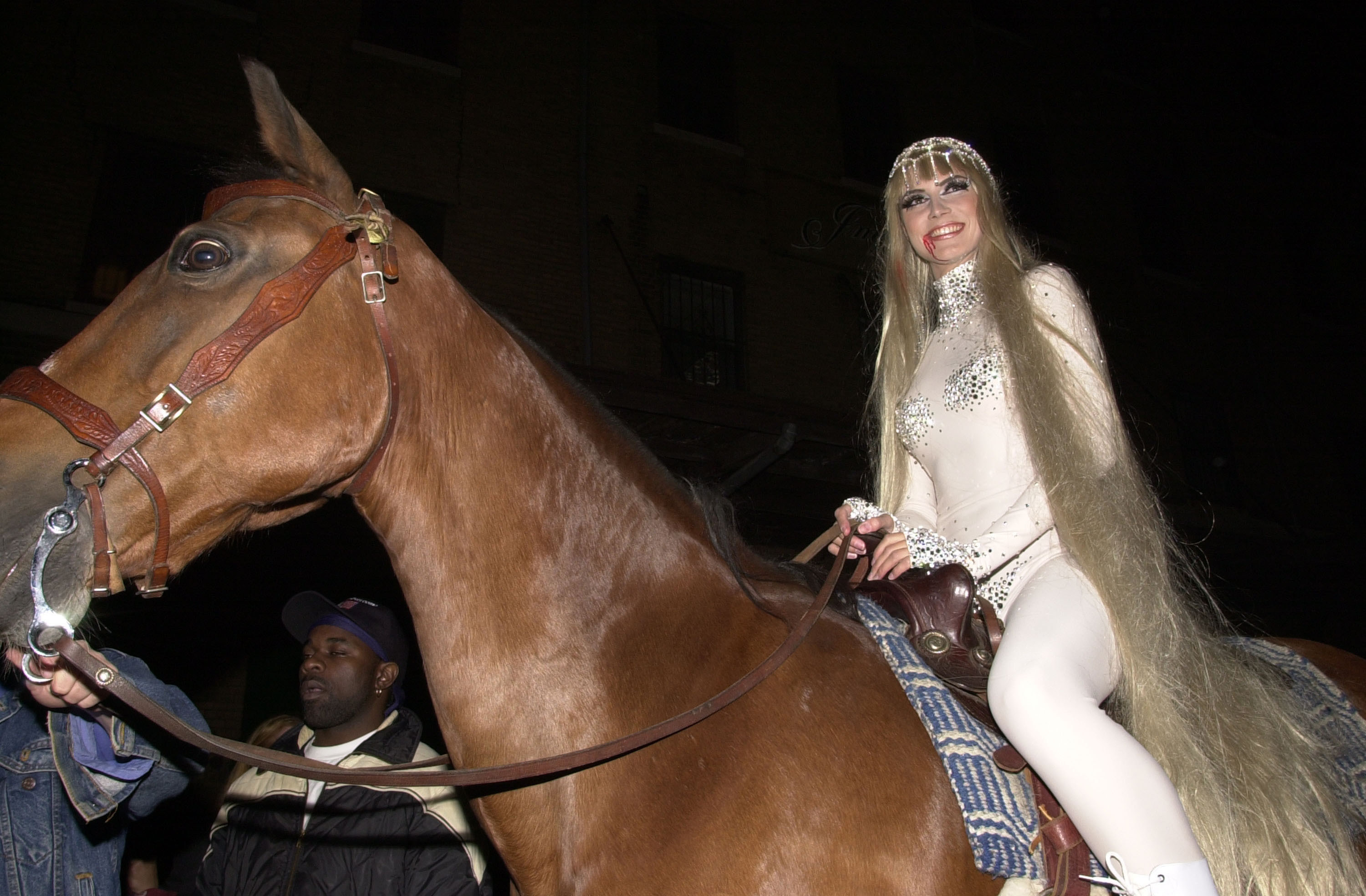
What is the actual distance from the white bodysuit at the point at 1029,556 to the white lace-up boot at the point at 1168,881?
0.02 metres

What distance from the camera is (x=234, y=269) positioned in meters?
1.83

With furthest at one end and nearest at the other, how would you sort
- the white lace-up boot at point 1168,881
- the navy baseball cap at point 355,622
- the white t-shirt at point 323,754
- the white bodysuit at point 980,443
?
the navy baseball cap at point 355,622 < the white t-shirt at point 323,754 < the white bodysuit at point 980,443 < the white lace-up boot at point 1168,881

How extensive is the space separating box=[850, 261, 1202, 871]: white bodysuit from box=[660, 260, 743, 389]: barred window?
27.7ft

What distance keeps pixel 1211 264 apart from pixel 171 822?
19096mm

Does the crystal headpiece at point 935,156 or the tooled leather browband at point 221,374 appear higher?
the crystal headpiece at point 935,156

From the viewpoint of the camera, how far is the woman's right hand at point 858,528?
93.5 inches

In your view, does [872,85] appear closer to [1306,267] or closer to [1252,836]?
[1306,267]

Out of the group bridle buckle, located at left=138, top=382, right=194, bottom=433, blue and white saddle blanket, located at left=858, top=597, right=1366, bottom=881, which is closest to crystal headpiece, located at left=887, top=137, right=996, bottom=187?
blue and white saddle blanket, located at left=858, top=597, right=1366, bottom=881

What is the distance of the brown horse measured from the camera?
5.41 feet

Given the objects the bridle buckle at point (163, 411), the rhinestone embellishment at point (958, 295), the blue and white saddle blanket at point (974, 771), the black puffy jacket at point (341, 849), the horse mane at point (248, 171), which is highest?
the horse mane at point (248, 171)

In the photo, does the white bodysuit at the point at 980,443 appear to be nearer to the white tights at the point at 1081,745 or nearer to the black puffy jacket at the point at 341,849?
the white tights at the point at 1081,745

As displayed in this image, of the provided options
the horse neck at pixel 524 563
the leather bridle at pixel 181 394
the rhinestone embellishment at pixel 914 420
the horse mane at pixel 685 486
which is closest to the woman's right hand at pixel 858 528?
the horse mane at pixel 685 486

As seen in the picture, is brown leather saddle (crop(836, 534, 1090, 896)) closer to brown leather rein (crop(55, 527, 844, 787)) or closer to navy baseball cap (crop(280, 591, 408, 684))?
brown leather rein (crop(55, 527, 844, 787))

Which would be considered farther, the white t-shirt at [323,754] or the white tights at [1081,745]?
the white t-shirt at [323,754]
